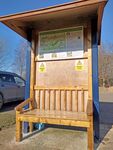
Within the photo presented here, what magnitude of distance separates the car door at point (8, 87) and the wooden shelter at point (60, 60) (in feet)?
11.4

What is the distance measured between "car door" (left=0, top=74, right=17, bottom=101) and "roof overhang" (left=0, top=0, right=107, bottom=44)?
3607 millimetres

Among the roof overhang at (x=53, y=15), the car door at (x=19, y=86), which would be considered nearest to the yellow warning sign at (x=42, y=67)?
the roof overhang at (x=53, y=15)

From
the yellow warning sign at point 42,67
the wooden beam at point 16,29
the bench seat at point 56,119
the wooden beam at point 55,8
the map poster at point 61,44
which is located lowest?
the bench seat at point 56,119

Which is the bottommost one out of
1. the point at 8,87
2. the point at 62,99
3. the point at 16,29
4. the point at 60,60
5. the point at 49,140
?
the point at 49,140

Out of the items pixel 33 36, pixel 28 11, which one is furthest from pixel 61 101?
pixel 28 11

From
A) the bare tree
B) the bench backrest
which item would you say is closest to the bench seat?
the bench backrest

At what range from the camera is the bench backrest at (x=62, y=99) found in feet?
15.1

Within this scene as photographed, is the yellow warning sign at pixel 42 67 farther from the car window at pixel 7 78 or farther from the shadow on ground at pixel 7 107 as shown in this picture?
the shadow on ground at pixel 7 107

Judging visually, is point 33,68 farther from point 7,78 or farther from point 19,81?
point 19,81

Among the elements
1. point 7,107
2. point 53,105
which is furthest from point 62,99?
point 7,107

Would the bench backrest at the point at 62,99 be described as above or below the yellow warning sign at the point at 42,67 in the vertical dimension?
below

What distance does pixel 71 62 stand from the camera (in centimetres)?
484

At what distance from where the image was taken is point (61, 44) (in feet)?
16.3

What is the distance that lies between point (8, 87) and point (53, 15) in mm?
4985
